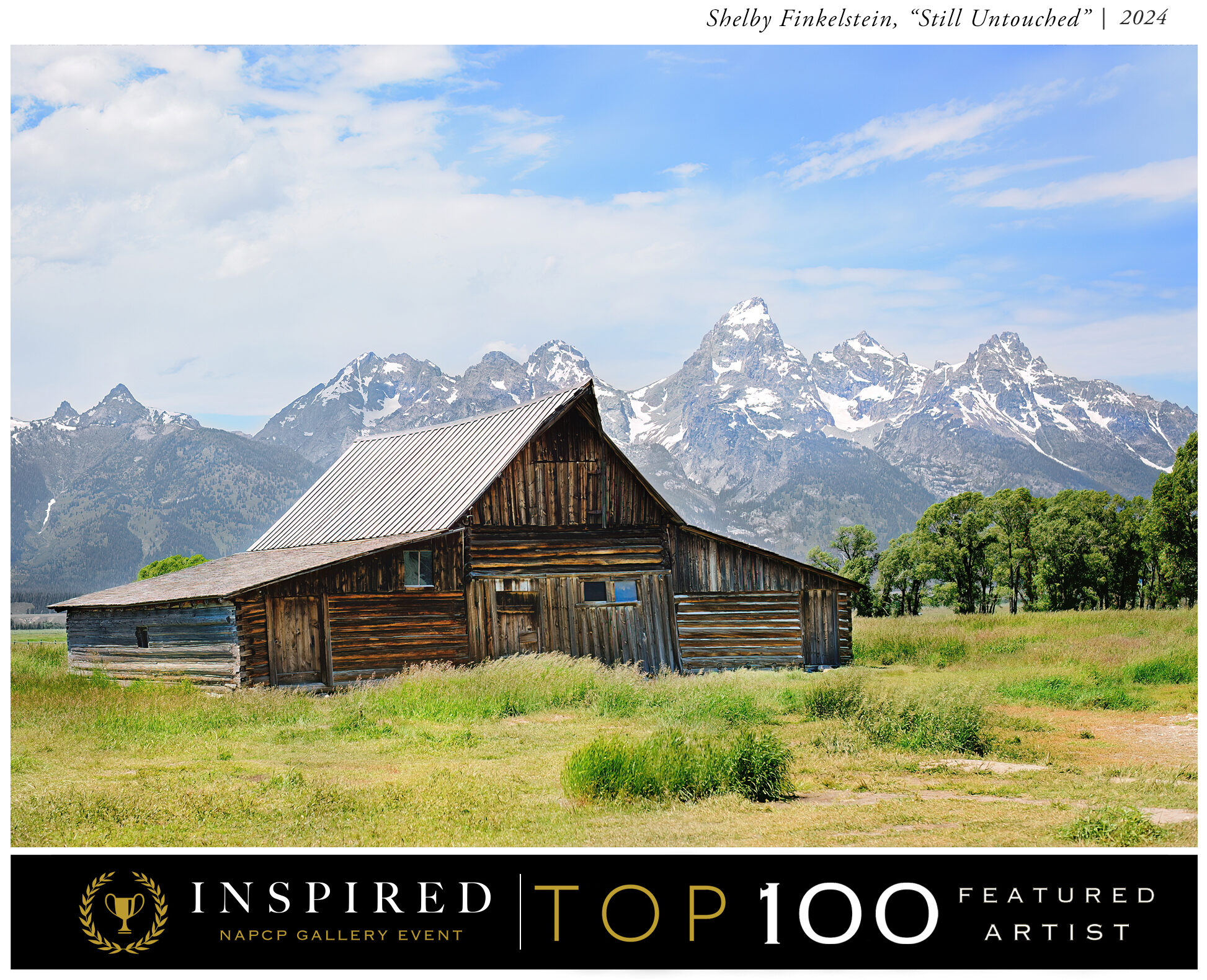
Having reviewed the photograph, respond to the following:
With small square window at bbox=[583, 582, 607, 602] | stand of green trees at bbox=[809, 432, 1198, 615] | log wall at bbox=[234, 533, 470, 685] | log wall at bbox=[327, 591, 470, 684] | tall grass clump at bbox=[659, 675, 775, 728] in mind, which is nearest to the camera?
tall grass clump at bbox=[659, 675, 775, 728]

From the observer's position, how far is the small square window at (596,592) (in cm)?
2862

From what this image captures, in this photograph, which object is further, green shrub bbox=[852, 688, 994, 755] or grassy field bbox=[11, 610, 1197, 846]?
green shrub bbox=[852, 688, 994, 755]

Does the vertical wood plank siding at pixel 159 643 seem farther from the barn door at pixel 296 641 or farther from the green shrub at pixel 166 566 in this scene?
the green shrub at pixel 166 566

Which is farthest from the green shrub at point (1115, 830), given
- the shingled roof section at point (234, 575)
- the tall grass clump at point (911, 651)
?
the tall grass clump at point (911, 651)

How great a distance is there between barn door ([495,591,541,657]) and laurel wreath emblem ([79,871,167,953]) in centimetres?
1942

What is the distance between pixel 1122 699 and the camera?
20.9 meters

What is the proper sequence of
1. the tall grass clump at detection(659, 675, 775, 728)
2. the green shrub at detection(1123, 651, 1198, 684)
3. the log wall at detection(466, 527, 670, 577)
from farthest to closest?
the log wall at detection(466, 527, 670, 577)
the green shrub at detection(1123, 651, 1198, 684)
the tall grass clump at detection(659, 675, 775, 728)

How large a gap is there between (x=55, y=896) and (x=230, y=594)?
51.9 feet

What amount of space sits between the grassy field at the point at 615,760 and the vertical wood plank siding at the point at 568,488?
4201 millimetres

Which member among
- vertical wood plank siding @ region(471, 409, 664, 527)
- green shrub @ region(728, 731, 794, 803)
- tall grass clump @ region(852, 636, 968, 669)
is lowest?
tall grass clump @ region(852, 636, 968, 669)

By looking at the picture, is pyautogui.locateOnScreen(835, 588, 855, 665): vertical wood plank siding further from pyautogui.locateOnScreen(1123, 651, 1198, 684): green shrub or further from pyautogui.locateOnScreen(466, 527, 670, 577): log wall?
pyautogui.locateOnScreen(1123, 651, 1198, 684): green shrub

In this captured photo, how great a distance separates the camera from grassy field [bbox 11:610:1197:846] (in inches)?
431

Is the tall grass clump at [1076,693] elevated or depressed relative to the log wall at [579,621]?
depressed

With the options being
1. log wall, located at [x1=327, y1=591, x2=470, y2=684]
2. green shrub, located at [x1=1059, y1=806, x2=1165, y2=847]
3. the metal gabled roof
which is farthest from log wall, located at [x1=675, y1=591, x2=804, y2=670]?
green shrub, located at [x1=1059, y1=806, x2=1165, y2=847]
